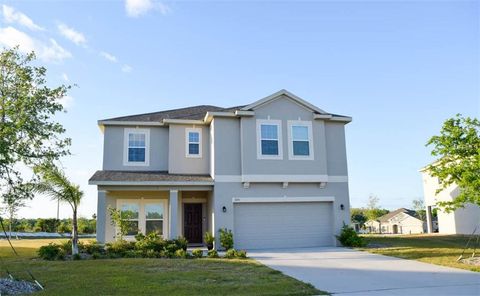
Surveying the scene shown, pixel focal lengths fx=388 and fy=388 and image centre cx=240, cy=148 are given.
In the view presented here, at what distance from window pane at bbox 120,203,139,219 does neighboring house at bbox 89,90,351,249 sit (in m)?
0.05

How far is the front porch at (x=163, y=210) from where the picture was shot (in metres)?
17.5

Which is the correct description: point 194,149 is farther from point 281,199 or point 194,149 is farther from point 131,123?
point 281,199

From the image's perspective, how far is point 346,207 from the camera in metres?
18.4

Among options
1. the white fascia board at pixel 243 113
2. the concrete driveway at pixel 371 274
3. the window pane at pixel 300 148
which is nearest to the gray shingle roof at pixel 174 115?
the white fascia board at pixel 243 113

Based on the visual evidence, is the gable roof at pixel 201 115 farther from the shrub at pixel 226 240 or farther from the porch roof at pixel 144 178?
the shrub at pixel 226 240

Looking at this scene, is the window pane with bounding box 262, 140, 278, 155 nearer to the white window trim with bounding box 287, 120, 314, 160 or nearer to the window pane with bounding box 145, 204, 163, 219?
the white window trim with bounding box 287, 120, 314, 160

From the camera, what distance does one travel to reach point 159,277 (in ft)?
32.7

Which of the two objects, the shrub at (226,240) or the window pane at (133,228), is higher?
the window pane at (133,228)

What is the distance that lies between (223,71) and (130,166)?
6398 mm

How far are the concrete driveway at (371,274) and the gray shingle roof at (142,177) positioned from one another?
4737 mm

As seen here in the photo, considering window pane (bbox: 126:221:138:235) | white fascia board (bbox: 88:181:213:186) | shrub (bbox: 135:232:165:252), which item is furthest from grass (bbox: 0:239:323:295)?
window pane (bbox: 126:221:138:235)

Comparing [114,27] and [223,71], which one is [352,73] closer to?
[223,71]

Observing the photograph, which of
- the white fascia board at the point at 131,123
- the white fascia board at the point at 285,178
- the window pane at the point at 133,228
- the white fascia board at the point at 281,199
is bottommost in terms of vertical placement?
the window pane at the point at 133,228

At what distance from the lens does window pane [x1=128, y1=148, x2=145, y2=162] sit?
1889 cm
